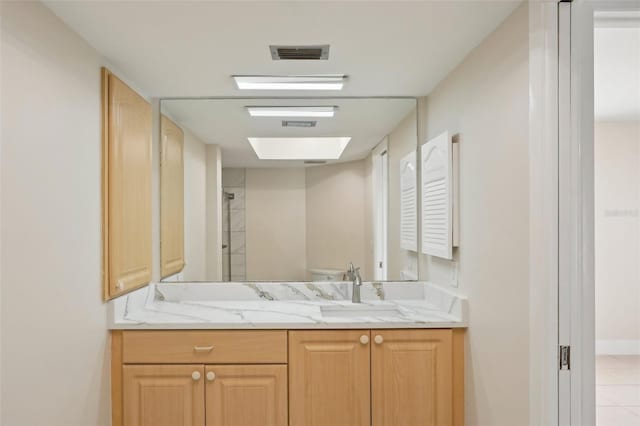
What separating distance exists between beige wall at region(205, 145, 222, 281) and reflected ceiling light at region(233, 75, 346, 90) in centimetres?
56

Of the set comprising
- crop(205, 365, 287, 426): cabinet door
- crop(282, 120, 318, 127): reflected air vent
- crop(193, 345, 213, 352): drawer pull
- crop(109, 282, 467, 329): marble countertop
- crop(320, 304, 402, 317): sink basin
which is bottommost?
crop(205, 365, 287, 426): cabinet door

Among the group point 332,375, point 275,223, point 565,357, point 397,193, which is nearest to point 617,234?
point 565,357

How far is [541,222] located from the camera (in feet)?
5.29

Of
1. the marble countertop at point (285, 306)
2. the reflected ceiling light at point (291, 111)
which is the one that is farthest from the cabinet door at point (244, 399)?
the reflected ceiling light at point (291, 111)

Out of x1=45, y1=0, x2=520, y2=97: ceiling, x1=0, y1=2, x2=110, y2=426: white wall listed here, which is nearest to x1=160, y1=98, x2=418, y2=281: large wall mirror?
x1=45, y1=0, x2=520, y2=97: ceiling

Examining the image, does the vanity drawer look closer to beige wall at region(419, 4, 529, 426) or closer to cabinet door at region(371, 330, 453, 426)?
cabinet door at region(371, 330, 453, 426)

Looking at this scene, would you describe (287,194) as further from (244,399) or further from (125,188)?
(244,399)

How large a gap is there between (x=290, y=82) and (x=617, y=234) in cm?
181

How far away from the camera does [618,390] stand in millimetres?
1711

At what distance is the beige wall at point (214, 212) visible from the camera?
3018 millimetres

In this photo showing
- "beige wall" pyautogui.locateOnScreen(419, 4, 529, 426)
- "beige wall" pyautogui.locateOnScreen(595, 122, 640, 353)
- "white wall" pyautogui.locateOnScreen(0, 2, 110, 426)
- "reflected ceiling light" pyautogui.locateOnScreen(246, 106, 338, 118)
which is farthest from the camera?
"reflected ceiling light" pyautogui.locateOnScreen(246, 106, 338, 118)

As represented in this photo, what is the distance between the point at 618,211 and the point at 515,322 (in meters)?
0.56

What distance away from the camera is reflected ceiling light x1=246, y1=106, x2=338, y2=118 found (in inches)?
116

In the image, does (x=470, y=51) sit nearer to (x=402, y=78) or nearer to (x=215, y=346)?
(x=402, y=78)
